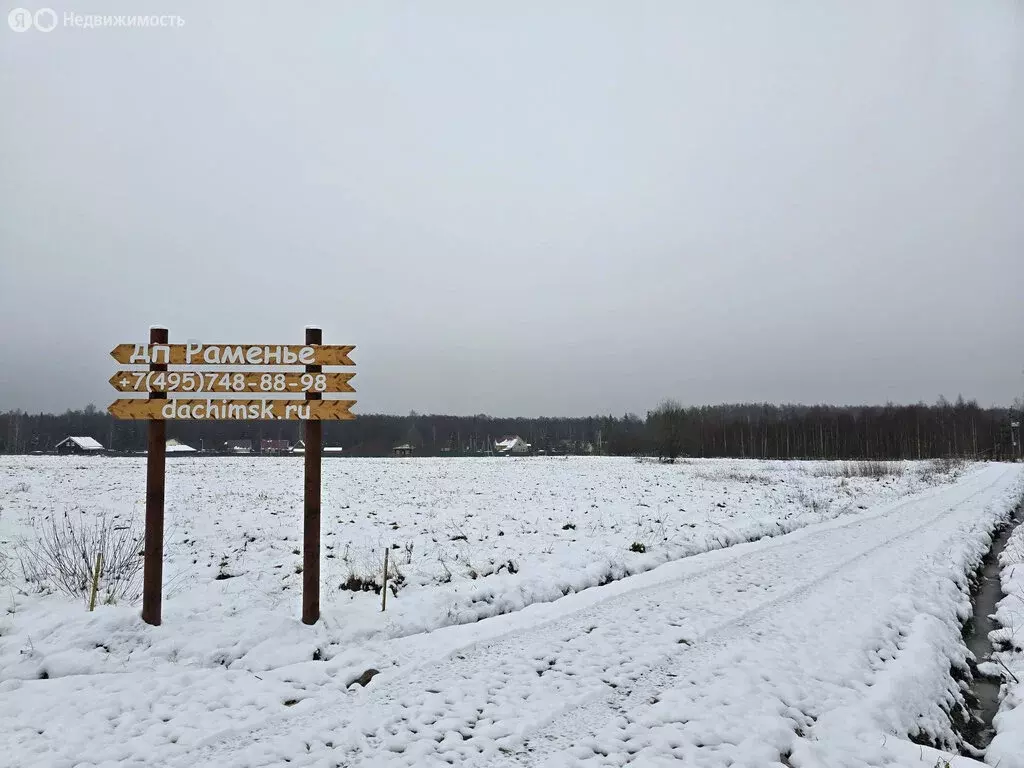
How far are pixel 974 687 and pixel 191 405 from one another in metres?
9.86

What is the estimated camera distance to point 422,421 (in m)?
130

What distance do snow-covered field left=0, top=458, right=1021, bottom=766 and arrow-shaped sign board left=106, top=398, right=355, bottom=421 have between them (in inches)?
97.4

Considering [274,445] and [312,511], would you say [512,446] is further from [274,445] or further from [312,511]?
[312,511]

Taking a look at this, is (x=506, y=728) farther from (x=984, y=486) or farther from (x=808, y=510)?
(x=984, y=486)

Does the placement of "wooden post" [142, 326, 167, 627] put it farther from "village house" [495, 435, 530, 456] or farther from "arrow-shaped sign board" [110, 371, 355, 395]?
"village house" [495, 435, 530, 456]

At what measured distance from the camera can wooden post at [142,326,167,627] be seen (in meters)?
6.95

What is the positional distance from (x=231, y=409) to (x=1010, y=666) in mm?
10020

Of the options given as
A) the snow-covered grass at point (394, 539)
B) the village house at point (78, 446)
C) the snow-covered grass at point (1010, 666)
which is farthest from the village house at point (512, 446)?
the snow-covered grass at point (1010, 666)

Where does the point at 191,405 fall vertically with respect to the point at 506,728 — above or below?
above

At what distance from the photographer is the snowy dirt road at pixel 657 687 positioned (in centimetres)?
466

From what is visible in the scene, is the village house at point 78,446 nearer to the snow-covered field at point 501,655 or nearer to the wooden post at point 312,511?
the snow-covered field at point 501,655

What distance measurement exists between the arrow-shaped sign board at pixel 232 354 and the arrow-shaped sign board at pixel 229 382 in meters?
0.15

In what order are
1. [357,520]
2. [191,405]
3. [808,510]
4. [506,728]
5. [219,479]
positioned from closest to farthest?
[506,728] → [191,405] → [357,520] → [808,510] → [219,479]

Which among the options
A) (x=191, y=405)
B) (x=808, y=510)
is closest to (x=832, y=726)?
(x=191, y=405)
